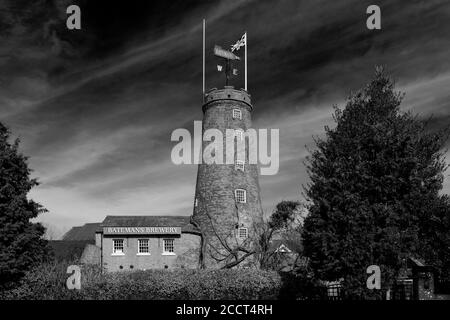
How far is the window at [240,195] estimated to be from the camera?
37.7m

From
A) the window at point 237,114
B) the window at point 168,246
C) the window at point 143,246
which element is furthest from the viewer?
the window at point 237,114

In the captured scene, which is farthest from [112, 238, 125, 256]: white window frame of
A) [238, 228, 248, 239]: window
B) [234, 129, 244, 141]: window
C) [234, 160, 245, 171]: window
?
[234, 129, 244, 141]: window

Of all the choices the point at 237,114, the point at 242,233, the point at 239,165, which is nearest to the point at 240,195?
the point at 239,165

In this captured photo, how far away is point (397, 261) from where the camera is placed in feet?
48.2

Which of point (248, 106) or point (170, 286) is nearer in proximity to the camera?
point (170, 286)

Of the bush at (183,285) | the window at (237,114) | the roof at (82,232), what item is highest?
the window at (237,114)

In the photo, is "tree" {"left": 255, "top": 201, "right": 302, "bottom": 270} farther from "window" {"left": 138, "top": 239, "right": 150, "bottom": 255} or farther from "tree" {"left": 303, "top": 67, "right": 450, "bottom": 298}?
"tree" {"left": 303, "top": 67, "right": 450, "bottom": 298}

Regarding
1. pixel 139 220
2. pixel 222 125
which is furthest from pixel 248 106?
pixel 139 220

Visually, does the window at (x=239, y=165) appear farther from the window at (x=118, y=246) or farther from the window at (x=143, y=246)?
the window at (x=118, y=246)

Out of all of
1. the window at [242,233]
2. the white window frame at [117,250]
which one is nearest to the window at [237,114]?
the window at [242,233]

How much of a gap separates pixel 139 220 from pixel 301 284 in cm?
1901

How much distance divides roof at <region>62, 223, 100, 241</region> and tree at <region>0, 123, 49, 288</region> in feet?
170

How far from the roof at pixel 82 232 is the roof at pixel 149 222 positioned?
37821 millimetres
